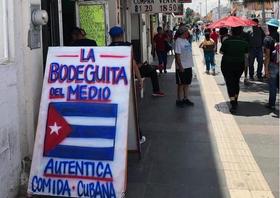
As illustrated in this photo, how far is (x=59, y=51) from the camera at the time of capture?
5.30m

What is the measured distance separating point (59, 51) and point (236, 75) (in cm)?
543

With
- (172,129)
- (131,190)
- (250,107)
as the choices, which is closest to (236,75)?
(250,107)

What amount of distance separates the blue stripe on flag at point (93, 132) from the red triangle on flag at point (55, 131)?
0.22ft

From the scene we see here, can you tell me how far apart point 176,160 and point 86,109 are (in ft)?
6.23

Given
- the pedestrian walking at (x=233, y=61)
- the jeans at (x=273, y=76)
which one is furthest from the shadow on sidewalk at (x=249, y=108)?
the jeans at (x=273, y=76)

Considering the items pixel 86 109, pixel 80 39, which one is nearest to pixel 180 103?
pixel 80 39

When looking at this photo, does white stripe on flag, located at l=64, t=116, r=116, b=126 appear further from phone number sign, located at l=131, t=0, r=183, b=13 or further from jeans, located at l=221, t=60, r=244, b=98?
phone number sign, located at l=131, t=0, r=183, b=13

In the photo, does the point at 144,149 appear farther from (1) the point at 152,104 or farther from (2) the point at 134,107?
(1) the point at 152,104

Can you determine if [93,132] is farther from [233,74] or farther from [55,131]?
[233,74]

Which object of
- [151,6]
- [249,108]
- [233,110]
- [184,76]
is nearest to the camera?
[233,110]

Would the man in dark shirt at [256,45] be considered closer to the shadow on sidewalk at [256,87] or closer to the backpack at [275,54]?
the shadow on sidewalk at [256,87]

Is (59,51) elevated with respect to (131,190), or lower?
elevated

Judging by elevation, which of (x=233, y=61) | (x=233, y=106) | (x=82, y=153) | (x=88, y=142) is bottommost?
(x=233, y=106)

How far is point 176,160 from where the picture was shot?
647cm
